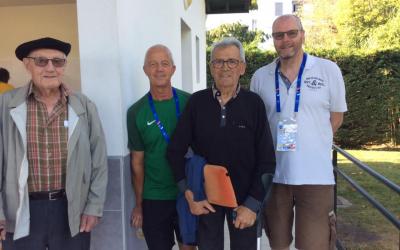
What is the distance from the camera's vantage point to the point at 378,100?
12.1 metres

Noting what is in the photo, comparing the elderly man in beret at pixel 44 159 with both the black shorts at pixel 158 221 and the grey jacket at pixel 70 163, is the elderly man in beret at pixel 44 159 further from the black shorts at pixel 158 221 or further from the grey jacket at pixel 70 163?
the black shorts at pixel 158 221

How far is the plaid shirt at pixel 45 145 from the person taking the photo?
7.49ft

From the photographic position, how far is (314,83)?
9.19ft

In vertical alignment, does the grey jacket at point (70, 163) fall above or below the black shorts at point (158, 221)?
above

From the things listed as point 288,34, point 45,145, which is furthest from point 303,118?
point 45,145

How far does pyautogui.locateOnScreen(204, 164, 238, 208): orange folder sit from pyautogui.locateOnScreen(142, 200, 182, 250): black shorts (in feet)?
1.50

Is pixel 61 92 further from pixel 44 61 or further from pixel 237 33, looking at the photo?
pixel 237 33

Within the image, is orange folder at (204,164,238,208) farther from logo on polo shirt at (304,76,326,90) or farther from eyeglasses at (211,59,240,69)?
logo on polo shirt at (304,76,326,90)

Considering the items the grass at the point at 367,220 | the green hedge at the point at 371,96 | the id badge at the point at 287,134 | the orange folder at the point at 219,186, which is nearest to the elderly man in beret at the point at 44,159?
the orange folder at the point at 219,186

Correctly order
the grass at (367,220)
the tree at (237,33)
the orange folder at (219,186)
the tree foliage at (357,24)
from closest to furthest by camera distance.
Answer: the orange folder at (219,186), the grass at (367,220), the tree foliage at (357,24), the tree at (237,33)

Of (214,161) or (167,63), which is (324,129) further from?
(167,63)

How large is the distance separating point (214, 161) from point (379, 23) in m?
21.8

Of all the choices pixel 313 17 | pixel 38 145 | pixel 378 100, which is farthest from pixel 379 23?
pixel 38 145

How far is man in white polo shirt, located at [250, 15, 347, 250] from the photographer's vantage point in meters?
2.79
